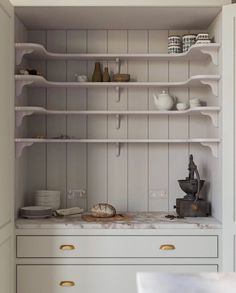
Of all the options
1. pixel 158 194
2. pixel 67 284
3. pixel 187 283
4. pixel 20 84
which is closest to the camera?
pixel 187 283

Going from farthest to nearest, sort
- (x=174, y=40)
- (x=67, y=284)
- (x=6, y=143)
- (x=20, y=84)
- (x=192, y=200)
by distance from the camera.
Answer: (x=174, y=40)
(x=192, y=200)
(x=20, y=84)
(x=67, y=284)
(x=6, y=143)

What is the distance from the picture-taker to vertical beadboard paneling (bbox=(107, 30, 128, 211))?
368 centimetres

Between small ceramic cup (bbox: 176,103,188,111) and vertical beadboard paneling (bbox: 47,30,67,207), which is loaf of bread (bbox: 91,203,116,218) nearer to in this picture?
vertical beadboard paneling (bbox: 47,30,67,207)

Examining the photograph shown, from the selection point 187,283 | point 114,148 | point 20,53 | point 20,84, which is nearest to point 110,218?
point 114,148

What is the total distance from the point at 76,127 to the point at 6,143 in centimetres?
80

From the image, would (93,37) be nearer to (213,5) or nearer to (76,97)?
(76,97)

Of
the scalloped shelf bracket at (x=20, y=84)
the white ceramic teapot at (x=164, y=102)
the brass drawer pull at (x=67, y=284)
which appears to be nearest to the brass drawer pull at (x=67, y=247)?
the brass drawer pull at (x=67, y=284)

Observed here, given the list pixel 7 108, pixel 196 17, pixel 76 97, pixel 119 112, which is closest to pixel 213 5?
pixel 196 17

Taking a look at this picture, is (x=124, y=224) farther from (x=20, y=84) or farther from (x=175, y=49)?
(x=175, y=49)

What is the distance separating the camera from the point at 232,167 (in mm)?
3070

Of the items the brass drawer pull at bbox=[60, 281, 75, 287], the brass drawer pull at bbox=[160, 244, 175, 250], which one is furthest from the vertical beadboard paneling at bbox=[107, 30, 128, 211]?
the brass drawer pull at bbox=[60, 281, 75, 287]

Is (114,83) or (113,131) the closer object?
(114,83)

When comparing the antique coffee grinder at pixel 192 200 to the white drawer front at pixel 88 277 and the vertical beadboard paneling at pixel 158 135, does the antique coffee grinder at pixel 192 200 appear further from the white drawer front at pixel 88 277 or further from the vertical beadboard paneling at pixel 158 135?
the white drawer front at pixel 88 277

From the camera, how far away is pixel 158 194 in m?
3.67
